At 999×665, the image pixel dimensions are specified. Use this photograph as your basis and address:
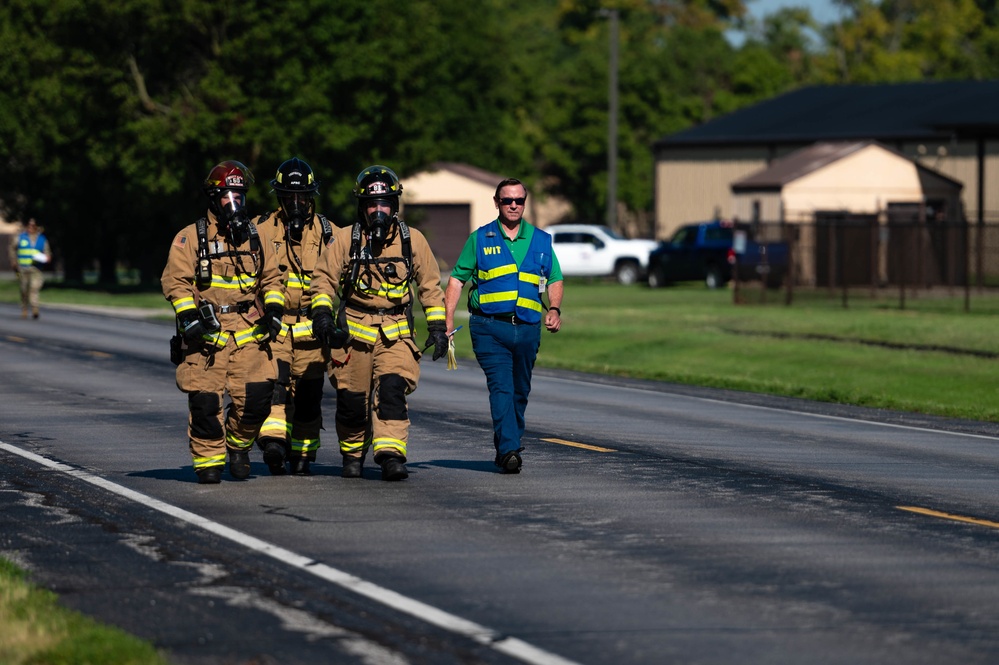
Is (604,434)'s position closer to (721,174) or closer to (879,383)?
(879,383)

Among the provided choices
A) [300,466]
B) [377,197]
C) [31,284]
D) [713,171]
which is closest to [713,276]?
[713,171]

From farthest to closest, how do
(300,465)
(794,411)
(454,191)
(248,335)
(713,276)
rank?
1. (454,191)
2. (713,276)
3. (794,411)
4. (300,465)
5. (248,335)

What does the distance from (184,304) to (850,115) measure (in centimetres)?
5386

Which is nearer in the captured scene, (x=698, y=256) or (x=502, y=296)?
(x=502, y=296)

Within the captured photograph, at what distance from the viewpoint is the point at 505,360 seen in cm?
1218

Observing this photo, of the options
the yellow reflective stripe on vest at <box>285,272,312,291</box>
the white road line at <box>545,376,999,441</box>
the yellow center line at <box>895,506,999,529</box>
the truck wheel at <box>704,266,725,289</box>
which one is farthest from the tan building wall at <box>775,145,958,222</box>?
the yellow center line at <box>895,506,999,529</box>

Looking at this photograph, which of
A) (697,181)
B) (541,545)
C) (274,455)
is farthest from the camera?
(697,181)

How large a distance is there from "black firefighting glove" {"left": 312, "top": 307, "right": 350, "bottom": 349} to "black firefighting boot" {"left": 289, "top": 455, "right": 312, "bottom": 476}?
1.14 metres

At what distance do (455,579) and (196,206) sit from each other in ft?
145

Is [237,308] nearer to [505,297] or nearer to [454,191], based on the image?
[505,297]

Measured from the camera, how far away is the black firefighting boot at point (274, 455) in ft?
39.3

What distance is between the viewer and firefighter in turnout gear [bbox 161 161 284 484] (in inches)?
447

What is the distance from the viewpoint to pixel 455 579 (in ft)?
28.0

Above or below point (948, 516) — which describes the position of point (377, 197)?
above
